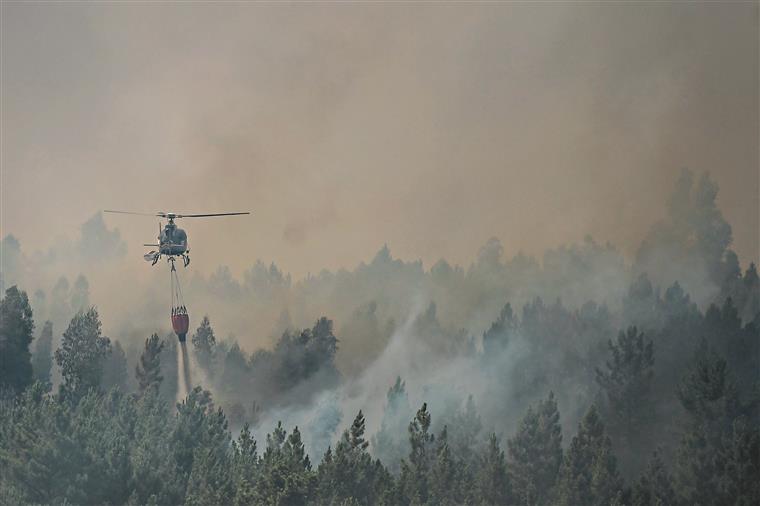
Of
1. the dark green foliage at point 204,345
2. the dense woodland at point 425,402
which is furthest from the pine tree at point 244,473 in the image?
the dark green foliage at point 204,345

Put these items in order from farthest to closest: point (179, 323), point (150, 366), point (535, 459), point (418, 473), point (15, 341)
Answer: point (150, 366) < point (15, 341) < point (179, 323) < point (535, 459) < point (418, 473)

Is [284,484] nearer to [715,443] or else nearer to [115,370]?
[715,443]

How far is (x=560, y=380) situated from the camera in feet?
280

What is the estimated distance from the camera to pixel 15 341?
95.8 m

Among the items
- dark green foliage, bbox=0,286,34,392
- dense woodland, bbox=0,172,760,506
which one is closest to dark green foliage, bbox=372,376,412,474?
dense woodland, bbox=0,172,760,506

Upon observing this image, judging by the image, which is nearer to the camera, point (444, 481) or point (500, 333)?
point (444, 481)

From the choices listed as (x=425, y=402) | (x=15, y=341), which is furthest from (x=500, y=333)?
(x=15, y=341)

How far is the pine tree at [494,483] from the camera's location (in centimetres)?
6450

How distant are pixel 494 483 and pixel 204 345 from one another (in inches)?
1573

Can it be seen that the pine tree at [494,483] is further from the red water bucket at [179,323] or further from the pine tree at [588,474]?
the red water bucket at [179,323]

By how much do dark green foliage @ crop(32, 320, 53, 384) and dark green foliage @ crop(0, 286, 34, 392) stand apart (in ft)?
3.93

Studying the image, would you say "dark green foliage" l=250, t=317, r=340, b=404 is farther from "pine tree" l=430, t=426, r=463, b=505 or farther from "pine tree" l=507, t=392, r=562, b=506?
"pine tree" l=430, t=426, r=463, b=505

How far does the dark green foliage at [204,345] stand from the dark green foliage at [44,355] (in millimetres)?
10808

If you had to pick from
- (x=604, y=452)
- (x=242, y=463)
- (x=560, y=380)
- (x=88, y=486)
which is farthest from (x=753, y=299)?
(x=88, y=486)
